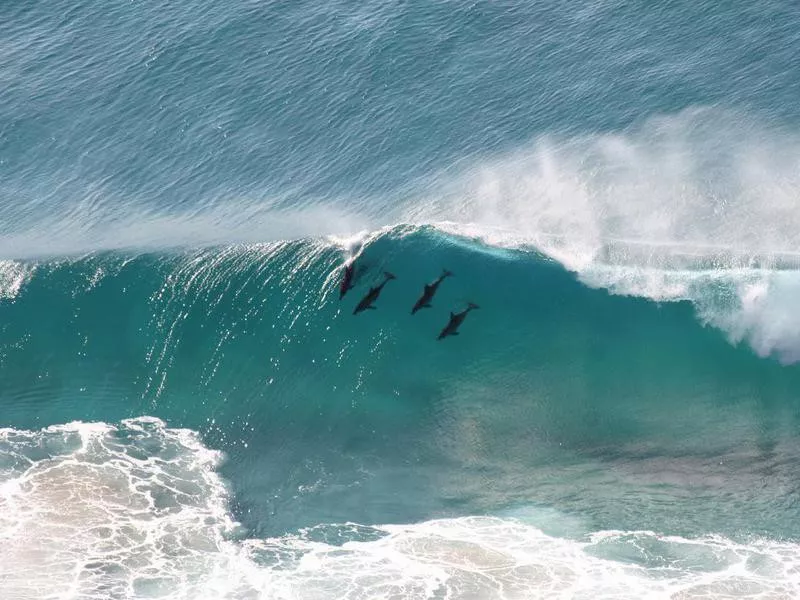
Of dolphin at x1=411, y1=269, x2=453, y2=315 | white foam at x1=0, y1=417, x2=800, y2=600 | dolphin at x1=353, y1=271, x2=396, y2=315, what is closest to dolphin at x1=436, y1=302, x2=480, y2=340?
dolphin at x1=411, y1=269, x2=453, y2=315

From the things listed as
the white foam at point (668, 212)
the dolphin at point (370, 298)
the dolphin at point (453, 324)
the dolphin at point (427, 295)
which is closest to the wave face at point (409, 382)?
the dolphin at point (453, 324)

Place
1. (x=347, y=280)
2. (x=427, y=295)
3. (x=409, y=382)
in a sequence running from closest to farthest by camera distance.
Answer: (x=427, y=295)
(x=409, y=382)
(x=347, y=280)

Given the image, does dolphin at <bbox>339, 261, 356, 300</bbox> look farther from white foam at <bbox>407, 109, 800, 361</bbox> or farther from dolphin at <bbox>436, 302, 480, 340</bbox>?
dolphin at <bbox>436, 302, 480, 340</bbox>

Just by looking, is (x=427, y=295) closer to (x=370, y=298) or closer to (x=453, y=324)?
(x=453, y=324)

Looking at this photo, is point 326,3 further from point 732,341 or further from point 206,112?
point 732,341

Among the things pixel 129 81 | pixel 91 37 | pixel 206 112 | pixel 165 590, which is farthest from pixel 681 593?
pixel 91 37

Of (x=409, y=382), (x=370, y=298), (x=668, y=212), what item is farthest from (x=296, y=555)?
(x=668, y=212)

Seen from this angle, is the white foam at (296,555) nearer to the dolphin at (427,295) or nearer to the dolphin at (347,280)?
the dolphin at (347,280)
